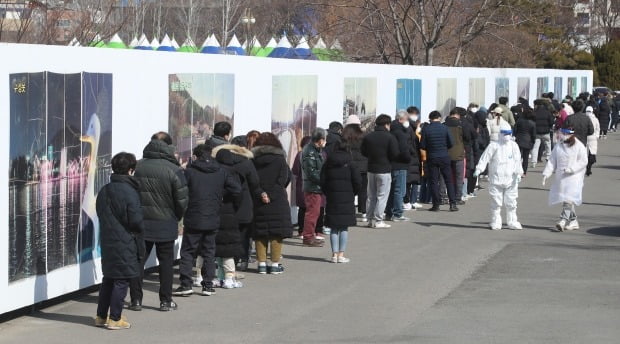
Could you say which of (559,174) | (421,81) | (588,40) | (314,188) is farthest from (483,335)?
(588,40)

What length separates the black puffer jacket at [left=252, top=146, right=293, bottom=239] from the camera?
532 inches

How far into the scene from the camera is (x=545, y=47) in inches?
2781

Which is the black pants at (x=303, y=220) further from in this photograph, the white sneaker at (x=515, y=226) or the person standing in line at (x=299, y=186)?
the white sneaker at (x=515, y=226)

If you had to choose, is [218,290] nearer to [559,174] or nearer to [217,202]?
[217,202]

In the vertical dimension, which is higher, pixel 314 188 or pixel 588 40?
pixel 588 40

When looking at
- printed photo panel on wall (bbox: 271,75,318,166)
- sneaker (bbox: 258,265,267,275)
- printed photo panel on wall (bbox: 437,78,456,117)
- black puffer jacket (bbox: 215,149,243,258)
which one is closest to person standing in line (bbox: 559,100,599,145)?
printed photo panel on wall (bbox: 437,78,456,117)

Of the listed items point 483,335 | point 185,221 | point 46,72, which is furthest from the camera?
point 185,221

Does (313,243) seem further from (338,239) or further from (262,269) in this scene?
(262,269)

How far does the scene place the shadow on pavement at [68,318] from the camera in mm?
10773

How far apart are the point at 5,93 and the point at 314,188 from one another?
615cm

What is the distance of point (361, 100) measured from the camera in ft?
70.2

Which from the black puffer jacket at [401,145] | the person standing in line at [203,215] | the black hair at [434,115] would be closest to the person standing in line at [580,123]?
the black hair at [434,115]

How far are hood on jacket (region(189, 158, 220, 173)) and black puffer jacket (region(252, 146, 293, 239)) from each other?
5.38ft

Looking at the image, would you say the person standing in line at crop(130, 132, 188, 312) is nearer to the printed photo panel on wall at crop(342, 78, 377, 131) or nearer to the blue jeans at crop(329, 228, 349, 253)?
the blue jeans at crop(329, 228, 349, 253)
